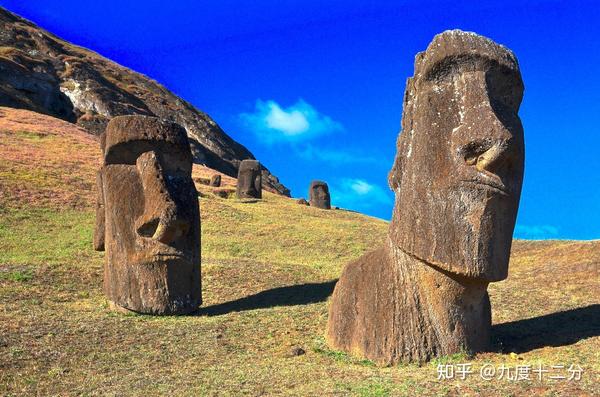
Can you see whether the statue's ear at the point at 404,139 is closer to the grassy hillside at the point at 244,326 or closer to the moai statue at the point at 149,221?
the grassy hillside at the point at 244,326

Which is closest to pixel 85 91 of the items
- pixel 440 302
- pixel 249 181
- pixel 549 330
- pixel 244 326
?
pixel 249 181

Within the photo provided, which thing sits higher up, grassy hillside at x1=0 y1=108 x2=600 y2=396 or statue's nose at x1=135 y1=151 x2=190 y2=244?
statue's nose at x1=135 y1=151 x2=190 y2=244

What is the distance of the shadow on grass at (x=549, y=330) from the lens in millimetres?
8359

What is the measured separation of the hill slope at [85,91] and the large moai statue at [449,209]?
50881 mm

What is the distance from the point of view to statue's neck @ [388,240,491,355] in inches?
298

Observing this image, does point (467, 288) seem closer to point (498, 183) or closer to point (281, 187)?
point (498, 183)

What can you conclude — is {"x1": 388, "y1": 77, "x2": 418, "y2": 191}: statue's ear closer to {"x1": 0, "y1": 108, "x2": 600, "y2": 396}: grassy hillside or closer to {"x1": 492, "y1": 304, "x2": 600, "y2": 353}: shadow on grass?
{"x1": 0, "y1": 108, "x2": 600, "y2": 396}: grassy hillside

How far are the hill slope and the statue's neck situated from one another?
2017 inches

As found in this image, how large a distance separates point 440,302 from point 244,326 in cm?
412

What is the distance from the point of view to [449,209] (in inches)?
289

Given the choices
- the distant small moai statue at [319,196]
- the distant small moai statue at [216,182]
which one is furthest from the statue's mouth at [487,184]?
the distant small moai statue at [216,182]

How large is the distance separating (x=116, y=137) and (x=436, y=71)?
22.3ft

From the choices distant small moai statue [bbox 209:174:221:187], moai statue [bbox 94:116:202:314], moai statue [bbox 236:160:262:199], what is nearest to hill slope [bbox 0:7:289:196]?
distant small moai statue [bbox 209:174:221:187]

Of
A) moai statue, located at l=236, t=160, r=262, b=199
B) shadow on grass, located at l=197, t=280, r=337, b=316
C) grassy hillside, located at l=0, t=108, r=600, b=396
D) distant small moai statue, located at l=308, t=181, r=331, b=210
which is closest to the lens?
grassy hillside, located at l=0, t=108, r=600, b=396
